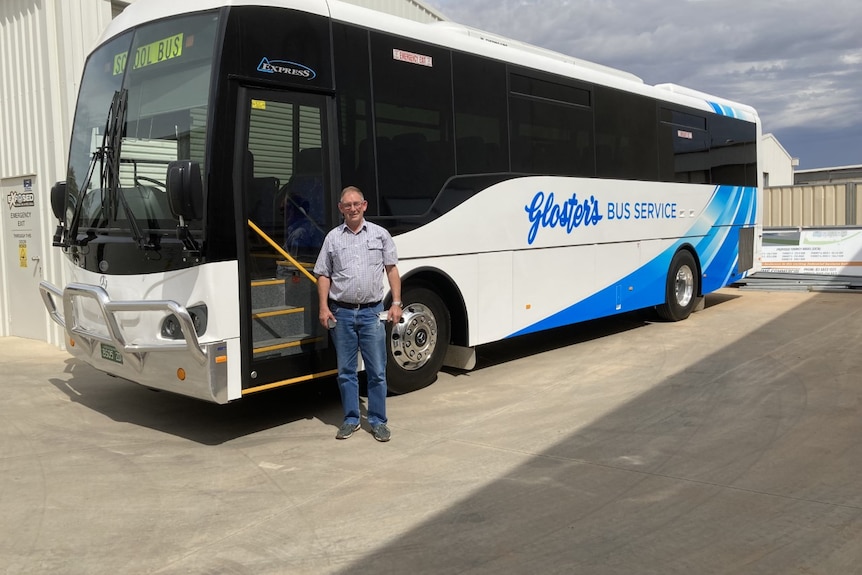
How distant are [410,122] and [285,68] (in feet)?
4.72

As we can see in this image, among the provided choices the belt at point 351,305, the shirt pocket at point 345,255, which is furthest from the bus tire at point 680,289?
the shirt pocket at point 345,255

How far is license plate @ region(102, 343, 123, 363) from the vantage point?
5.96m

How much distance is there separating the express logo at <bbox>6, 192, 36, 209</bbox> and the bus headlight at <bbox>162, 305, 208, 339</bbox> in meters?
6.37

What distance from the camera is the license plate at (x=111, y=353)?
5957mm

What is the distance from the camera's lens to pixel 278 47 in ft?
18.7

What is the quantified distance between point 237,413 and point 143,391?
155cm

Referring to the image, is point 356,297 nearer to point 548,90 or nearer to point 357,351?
point 357,351

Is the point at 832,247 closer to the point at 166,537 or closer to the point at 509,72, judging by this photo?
the point at 509,72

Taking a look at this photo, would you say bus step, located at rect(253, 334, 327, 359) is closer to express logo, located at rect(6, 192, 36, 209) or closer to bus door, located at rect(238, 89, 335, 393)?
bus door, located at rect(238, 89, 335, 393)

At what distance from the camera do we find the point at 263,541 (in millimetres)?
4062

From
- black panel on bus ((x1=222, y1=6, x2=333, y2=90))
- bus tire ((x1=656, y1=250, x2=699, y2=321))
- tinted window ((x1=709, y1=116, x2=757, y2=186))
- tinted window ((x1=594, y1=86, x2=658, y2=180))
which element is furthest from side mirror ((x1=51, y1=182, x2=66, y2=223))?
tinted window ((x1=709, y1=116, x2=757, y2=186))

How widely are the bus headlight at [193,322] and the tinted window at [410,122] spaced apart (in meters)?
1.89

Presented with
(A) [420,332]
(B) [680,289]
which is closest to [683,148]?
(B) [680,289]

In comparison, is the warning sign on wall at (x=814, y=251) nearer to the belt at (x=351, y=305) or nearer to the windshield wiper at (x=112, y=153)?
the belt at (x=351, y=305)
